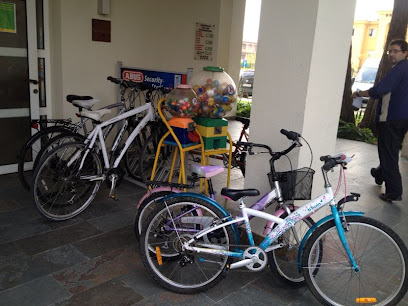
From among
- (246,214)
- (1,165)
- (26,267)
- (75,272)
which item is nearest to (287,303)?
(246,214)

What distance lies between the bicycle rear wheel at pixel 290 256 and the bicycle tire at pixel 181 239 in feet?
1.29

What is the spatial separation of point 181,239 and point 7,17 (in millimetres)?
3477

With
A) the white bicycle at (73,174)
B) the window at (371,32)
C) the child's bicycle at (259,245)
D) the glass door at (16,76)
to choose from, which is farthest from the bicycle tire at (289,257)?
the window at (371,32)

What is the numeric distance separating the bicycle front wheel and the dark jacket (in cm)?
197

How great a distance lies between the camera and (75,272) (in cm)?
285

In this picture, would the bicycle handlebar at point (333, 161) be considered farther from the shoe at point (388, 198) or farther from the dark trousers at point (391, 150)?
the shoe at point (388, 198)

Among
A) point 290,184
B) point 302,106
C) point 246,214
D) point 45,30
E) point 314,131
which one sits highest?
point 45,30

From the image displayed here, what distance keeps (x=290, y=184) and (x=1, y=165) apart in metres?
3.70

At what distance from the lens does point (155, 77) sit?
4.77 m

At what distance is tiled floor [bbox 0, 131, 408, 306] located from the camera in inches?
102

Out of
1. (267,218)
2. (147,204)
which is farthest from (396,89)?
(147,204)

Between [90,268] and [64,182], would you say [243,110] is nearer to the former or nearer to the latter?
[64,182]

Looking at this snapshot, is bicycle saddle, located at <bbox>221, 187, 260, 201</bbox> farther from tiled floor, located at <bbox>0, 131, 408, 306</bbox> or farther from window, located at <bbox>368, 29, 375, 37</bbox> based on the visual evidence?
window, located at <bbox>368, 29, 375, 37</bbox>

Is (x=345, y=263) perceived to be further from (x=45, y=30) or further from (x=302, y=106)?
(x=45, y=30)
